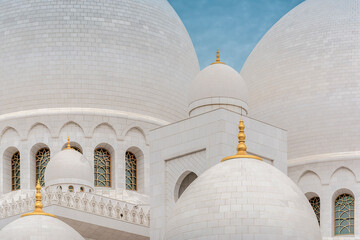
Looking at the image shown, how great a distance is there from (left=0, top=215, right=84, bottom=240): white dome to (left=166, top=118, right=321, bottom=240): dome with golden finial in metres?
3.83

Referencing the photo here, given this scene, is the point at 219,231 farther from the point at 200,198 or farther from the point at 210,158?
the point at 210,158

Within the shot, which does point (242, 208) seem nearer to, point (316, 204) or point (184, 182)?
point (184, 182)

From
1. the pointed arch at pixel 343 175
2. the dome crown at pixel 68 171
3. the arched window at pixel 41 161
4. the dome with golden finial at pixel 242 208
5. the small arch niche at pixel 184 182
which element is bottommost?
the dome with golden finial at pixel 242 208

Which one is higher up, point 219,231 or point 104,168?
point 104,168

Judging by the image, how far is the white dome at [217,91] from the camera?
112ft

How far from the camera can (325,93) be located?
40.7 meters

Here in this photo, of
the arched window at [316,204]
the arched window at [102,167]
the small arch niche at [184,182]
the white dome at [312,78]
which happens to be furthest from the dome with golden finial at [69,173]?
the arched window at [316,204]

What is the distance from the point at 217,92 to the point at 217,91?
3 centimetres

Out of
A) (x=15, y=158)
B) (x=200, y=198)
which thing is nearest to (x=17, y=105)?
(x=15, y=158)

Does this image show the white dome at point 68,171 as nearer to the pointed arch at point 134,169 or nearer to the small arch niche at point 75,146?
the small arch niche at point 75,146

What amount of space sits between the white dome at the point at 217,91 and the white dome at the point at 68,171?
4407 millimetres

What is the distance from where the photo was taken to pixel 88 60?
4119cm

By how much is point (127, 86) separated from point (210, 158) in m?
9.83

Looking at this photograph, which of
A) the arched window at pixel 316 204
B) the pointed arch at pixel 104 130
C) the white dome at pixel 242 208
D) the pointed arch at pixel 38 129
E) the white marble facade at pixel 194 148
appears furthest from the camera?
the pointed arch at pixel 104 130
